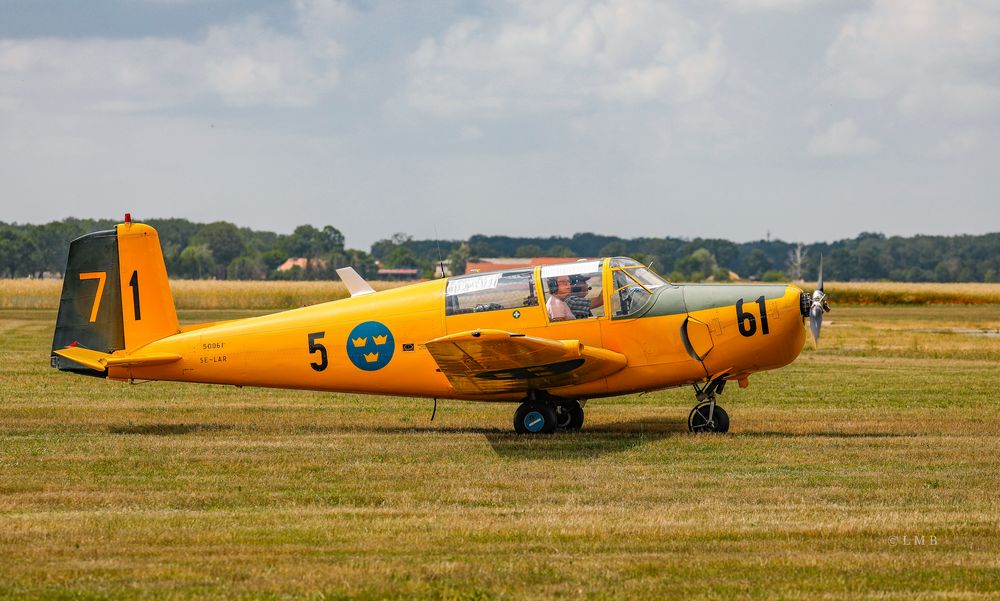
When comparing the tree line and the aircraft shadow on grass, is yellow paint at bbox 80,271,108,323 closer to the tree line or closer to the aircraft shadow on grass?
the aircraft shadow on grass

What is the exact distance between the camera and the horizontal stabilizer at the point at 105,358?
1443 cm

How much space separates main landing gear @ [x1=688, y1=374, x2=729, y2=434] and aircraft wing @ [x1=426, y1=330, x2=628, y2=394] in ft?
3.87

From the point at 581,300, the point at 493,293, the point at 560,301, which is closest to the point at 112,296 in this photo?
the point at 493,293

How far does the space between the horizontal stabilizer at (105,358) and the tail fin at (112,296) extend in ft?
0.18

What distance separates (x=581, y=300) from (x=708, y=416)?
212 cm

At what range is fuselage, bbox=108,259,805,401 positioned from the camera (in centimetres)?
1358

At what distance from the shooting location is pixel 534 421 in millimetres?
14047

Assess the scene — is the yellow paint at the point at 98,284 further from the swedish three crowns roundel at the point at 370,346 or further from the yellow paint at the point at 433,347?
the swedish three crowns roundel at the point at 370,346

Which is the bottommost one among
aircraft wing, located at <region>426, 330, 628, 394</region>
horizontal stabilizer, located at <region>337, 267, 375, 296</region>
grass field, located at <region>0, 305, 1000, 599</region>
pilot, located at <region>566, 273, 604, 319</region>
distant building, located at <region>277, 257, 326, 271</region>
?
grass field, located at <region>0, 305, 1000, 599</region>

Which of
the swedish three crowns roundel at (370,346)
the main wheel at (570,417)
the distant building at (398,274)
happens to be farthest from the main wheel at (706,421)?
the distant building at (398,274)

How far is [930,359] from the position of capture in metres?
26.9

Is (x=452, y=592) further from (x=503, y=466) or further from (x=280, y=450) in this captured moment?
(x=280, y=450)

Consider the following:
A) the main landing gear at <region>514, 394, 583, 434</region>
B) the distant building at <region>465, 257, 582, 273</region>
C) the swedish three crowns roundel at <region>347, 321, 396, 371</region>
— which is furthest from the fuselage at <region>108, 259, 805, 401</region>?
the distant building at <region>465, 257, 582, 273</region>

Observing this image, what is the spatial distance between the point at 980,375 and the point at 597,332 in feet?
38.9
